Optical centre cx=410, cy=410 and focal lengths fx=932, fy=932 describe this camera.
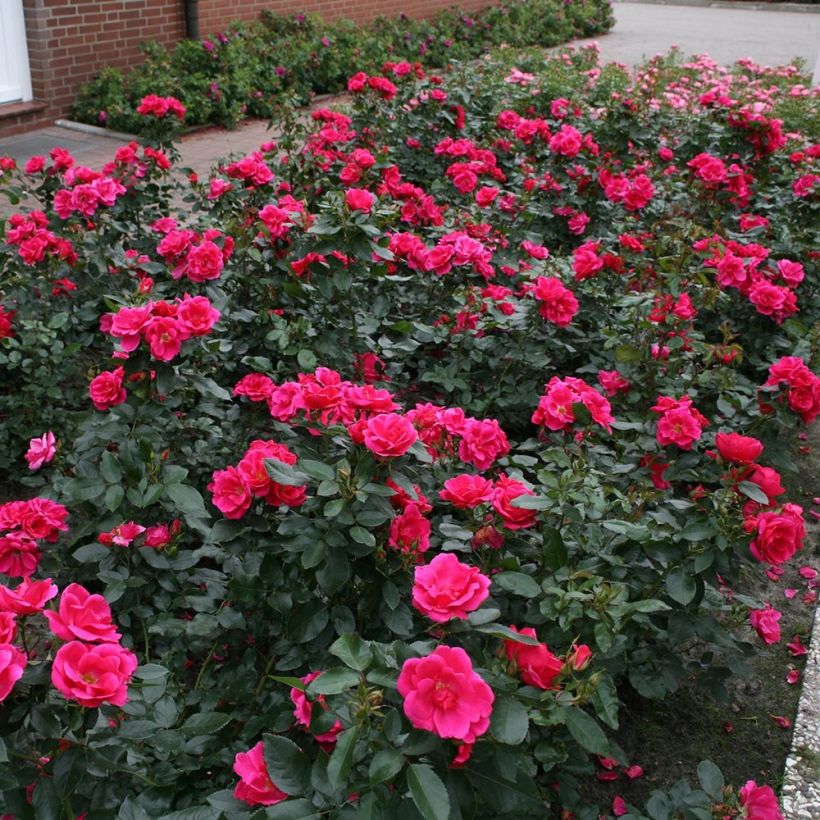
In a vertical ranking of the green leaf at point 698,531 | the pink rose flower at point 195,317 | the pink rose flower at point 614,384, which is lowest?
the pink rose flower at point 614,384

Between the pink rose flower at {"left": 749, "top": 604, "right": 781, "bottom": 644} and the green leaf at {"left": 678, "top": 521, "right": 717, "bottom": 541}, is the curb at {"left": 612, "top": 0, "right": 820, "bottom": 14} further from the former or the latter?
the green leaf at {"left": 678, "top": 521, "right": 717, "bottom": 541}

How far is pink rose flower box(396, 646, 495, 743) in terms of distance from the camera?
4.03ft

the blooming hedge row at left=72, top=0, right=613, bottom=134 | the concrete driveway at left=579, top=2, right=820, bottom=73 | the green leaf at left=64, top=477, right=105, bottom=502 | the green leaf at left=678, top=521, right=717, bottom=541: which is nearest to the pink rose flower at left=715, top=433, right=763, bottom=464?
the green leaf at left=678, top=521, right=717, bottom=541

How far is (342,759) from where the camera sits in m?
1.24

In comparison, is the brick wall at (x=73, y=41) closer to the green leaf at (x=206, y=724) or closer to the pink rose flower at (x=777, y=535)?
the green leaf at (x=206, y=724)

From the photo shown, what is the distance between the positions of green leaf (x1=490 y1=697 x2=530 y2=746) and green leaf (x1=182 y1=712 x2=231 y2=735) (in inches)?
24.3

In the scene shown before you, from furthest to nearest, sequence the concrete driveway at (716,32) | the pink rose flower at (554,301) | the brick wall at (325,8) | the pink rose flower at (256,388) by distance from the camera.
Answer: the concrete driveway at (716,32), the brick wall at (325,8), the pink rose flower at (554,301), the pink rose flower at (256,388)

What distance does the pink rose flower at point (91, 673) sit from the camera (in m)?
1.28

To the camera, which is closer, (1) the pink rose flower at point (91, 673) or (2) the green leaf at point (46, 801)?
(1) the pink rose flower at point (91, 673)

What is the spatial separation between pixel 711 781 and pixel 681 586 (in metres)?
0.38

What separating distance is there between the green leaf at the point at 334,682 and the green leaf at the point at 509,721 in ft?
0.65

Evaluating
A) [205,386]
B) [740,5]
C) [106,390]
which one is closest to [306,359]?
[205,386]

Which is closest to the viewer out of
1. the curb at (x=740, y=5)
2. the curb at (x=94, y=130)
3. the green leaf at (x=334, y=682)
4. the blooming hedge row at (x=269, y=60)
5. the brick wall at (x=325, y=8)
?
the green leaf at (x=334, y=682)

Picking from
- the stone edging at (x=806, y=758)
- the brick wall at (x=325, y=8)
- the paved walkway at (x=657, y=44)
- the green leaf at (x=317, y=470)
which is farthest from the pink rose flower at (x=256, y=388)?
the brick wall at (x=325, y=8)
